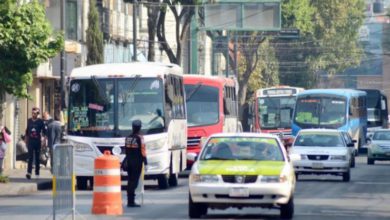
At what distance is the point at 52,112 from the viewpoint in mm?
52406

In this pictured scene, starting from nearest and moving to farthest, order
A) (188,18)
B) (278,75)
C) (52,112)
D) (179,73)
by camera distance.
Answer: (179,73), (52,112), (188,18), (278,75)

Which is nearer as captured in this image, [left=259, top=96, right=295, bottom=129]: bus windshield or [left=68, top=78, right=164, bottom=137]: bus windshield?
[left=68, top=78, right=164, bottom=137]: bus windshield

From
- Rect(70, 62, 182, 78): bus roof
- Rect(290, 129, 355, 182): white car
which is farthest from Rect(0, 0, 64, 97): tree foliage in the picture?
Rect(290, 129, 355, 182): white car

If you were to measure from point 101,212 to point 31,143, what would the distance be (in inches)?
511

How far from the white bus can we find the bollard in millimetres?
8155

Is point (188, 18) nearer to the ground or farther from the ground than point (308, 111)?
farther from the ground

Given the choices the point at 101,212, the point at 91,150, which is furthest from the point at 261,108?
the point at 101,212

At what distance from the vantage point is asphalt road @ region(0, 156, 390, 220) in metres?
23.1

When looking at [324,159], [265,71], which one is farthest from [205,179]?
[265,71]

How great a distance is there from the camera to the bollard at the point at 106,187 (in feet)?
74.6

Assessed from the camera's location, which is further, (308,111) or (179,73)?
(308,111)

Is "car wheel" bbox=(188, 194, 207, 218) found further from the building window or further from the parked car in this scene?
the parked car

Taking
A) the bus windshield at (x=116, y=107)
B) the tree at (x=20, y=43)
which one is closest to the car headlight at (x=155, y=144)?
the bus windshield at (x=116, y=107)

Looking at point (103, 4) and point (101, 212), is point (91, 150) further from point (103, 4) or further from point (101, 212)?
point (103, 4)
